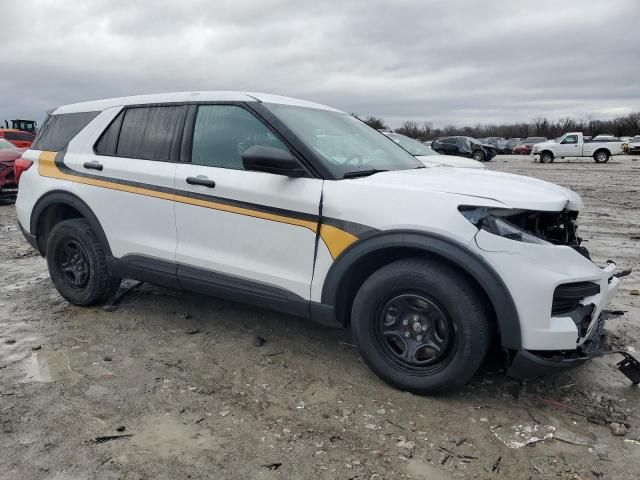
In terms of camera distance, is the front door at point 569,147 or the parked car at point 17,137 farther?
the front door at point 569,147

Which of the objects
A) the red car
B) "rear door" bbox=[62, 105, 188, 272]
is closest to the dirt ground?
"rear door" bbox=[62, 105, 188, 272]

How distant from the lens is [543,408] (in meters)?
3.15

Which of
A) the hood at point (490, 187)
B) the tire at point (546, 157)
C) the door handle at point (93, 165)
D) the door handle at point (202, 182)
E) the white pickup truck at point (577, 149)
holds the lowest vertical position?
the door handle at point (202, 182)

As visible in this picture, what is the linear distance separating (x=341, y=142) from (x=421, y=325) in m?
1.48

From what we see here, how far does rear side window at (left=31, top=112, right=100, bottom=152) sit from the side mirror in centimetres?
203

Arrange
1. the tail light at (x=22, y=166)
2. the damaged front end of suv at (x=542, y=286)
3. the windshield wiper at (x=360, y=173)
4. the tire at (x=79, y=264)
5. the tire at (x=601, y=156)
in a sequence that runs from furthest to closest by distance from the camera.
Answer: the tire at (x=601, y=156) → the tail light at (x=22, y=166) → the tire at (x=79, y=264) → the windshield wiper at (x=360, y=173) → the damaged front end of suv at (x=542, y=286)

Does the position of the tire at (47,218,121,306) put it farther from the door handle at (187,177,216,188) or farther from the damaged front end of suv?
the damaged front end of suv

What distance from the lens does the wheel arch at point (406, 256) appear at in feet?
9.50

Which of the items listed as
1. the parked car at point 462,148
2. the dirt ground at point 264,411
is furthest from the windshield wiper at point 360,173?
the parked car at point 462,148

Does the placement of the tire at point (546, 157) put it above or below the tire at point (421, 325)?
above

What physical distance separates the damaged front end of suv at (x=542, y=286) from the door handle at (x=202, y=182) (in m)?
1.69

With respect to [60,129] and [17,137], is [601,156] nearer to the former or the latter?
[17,137]

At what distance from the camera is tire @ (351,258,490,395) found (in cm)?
299

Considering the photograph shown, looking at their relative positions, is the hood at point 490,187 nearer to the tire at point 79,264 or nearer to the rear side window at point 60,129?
the tire at point 79,264
